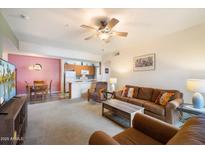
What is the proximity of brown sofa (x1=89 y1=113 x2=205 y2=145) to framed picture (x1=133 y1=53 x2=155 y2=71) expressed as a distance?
2.69 meters

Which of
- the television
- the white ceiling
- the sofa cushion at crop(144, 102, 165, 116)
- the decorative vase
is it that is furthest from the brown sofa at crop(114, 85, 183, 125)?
the television

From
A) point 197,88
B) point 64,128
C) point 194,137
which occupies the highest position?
point 197,88

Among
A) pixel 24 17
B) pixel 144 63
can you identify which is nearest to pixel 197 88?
pixel 144 63

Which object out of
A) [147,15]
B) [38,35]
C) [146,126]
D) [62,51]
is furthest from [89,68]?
[146,126]

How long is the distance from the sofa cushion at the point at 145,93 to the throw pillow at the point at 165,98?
50 cm

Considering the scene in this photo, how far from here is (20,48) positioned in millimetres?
3932

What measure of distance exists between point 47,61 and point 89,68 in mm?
3094

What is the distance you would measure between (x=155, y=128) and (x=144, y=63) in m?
3.06

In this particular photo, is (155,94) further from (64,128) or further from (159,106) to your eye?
(64,128)

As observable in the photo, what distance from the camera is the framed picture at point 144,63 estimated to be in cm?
380

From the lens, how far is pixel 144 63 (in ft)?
13.3

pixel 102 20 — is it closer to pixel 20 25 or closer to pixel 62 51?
pixel 20 25

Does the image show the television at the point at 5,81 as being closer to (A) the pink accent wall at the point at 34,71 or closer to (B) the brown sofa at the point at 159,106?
(B) the brown sofa at the point at 159,106

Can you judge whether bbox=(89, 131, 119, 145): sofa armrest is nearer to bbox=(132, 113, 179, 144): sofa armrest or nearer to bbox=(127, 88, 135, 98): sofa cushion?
bbox=(132, 113, 179, 144): sofa armrest
